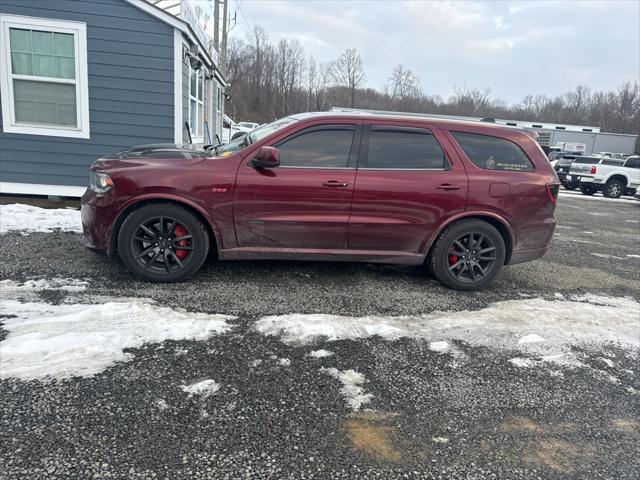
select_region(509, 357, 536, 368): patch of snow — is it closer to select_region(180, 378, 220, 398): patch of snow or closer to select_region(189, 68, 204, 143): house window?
select_region(180, 378, 220, 398): patch of snow

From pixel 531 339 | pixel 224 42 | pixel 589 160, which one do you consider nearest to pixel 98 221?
pixel 531 339

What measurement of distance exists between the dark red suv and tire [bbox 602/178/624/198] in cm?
1726

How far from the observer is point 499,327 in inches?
156

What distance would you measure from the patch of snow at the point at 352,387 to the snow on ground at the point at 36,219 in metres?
4.65

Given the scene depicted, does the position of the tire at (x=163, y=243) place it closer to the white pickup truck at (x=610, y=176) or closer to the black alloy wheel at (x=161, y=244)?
the black alloy wheel at (x=161, y=244)

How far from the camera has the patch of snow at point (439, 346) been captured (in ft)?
11.3

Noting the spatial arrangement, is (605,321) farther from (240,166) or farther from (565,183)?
(565,183)

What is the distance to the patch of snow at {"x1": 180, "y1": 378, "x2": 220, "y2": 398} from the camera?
2682 mm

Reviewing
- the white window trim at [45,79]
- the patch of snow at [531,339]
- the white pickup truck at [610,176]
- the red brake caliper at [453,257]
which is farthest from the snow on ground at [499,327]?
the white pickup truck at [610,176]

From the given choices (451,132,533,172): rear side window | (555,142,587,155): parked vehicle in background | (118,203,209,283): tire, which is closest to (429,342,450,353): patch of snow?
(451,132,533,172): rear side window

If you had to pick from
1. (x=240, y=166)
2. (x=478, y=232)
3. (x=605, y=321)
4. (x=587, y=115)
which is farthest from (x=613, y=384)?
(x=587, y=115)

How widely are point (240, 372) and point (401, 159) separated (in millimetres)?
2709

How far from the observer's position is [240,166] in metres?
4.26

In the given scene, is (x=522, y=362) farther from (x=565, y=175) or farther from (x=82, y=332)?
(x=565, y=175)
